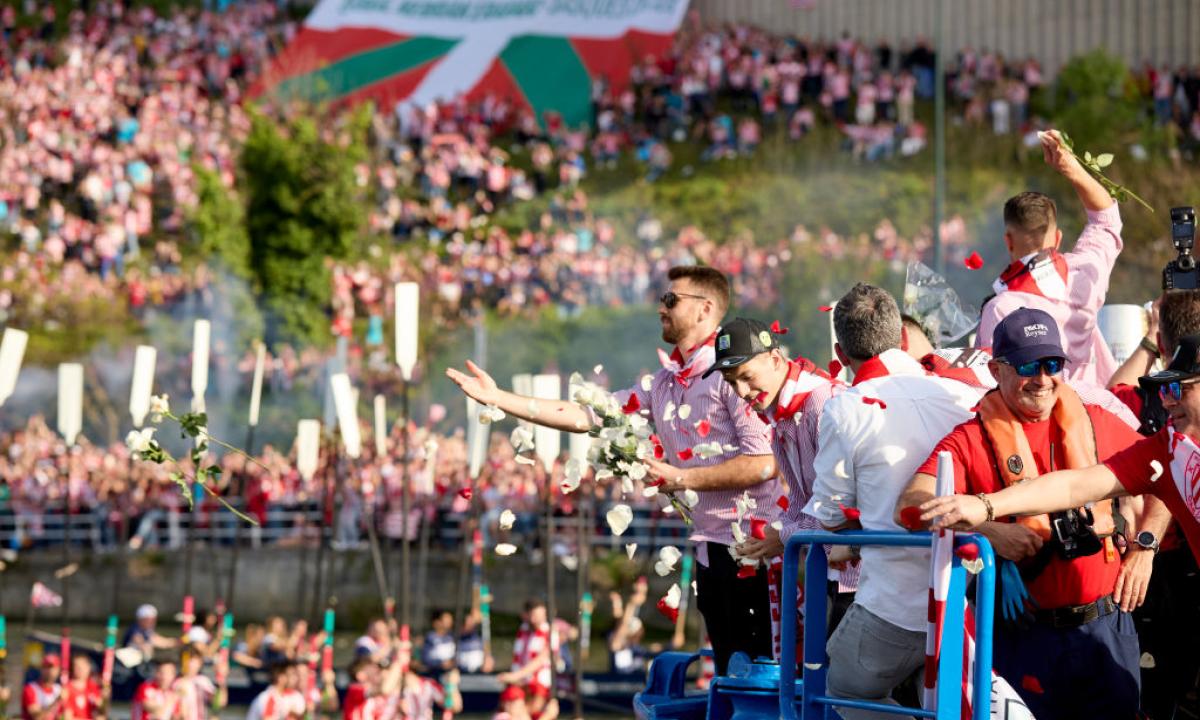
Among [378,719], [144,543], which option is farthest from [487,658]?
[144,543]

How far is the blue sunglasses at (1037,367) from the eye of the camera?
4859 millimetres

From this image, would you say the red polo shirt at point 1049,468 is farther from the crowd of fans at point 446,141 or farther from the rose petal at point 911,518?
the crowd of fans at point 446,141

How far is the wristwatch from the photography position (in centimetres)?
532

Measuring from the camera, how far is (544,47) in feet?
154

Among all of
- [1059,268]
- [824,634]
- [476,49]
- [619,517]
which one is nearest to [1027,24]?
[476,49]

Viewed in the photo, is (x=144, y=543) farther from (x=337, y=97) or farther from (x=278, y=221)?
(x=337, y=97)

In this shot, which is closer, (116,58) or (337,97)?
(116,58)

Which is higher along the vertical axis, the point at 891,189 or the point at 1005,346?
the point at 891,189

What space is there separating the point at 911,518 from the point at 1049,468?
1.48ft

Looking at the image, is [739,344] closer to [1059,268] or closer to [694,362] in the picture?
[694,362]

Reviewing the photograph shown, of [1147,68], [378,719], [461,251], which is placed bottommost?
[378,719]

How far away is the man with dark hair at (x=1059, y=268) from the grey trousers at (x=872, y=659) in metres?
1.77

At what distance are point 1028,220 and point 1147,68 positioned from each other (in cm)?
3653

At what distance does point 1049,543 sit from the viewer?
507 centimetres
